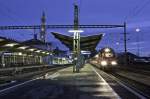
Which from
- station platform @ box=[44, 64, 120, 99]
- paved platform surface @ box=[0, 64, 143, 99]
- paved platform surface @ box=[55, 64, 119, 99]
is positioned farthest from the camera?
paved platform surface @ box=[55, 64, 119, 99]

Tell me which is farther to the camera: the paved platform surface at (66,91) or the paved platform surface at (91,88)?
the paved platform surface at (91,88)

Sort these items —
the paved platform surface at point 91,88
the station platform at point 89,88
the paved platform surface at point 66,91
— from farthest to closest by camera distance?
the paved platform surface at point 91,88
the station platform at point 89,88
the paved platform surface at point 66,91

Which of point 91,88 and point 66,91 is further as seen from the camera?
point 91,88

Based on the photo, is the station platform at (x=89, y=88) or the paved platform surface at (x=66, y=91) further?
the station platform at (x=89, y=88)

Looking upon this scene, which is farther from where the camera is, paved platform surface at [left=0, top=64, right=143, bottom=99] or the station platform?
the station platform

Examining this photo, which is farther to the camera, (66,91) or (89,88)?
(89,88)

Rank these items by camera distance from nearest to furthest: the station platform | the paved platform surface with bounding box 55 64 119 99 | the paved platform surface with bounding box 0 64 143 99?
the paved platform surface with bounding box 0 64 143 99, the station platform, the paved platform surface with bounding box 55 64 119 99

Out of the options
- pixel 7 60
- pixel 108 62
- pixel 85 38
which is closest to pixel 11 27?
pixel 7 60

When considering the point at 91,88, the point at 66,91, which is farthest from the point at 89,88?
the point at 66,91

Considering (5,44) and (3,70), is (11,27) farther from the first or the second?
(3,70)

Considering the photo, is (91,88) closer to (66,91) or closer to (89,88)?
(89,88)

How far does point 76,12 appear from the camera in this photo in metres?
56.1

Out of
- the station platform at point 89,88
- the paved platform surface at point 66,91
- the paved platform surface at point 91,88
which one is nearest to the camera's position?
the paved platform surface at point 66,91

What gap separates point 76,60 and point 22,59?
53.6 metres
